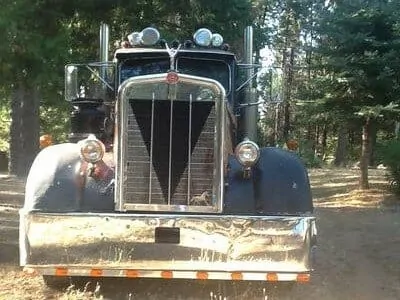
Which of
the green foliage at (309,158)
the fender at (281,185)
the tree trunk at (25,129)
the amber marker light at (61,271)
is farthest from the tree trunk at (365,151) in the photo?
the green foliage at (309,158)

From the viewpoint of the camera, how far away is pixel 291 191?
6340 millimetres

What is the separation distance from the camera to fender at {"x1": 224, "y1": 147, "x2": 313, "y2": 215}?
6.25 metres

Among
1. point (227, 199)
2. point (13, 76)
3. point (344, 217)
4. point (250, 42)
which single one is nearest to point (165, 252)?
point (227, 199)

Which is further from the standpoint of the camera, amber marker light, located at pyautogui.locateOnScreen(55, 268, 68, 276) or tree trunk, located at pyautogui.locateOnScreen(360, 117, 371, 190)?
tree trunk, located at pyautogui.locateOnScreen(360, 117, 371, 190)

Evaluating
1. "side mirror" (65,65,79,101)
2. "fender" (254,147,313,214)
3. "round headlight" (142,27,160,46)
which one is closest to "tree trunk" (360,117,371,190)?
"round headlight" (142,27,160,46)

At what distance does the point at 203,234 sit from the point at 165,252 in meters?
0.36

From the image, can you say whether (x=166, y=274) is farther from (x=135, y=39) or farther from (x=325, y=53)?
(x=325, y=53)

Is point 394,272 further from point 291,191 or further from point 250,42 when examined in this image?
point 250,42

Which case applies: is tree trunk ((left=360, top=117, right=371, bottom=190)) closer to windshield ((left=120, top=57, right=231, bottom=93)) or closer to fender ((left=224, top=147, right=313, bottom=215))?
windshield ((left=120, top=57, right=231, bottom=93))

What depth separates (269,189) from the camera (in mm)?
6348

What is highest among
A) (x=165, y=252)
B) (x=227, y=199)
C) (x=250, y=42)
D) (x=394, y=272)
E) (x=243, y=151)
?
(x=250, y=42)

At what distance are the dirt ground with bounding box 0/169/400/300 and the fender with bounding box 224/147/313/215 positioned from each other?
3.22 feet

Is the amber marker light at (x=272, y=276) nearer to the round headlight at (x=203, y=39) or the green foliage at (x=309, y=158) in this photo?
the round headlight at (x=203, y=39)

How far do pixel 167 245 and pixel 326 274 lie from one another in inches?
114
